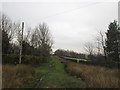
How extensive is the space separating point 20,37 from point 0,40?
427 cm

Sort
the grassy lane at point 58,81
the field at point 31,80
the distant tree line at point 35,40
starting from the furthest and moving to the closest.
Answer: the distant tree line at point 35,40
the grassy lane at point 58,81
the field at point 31,80

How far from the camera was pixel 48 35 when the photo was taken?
2736 cm

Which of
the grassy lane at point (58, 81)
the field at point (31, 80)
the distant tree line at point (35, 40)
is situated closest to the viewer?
the field at point (31, 80)

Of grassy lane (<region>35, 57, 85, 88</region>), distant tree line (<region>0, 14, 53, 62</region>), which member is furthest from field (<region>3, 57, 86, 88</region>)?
distant tree line (<region>0, 14, 53, 62</region>)

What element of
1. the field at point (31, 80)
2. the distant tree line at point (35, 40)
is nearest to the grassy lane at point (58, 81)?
the field at point (31, 80)

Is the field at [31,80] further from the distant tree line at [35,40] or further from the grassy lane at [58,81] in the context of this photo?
the distant tree line at [35,40]

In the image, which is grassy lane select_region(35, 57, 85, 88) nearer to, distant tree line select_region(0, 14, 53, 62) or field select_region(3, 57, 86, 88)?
field select_region(3, 57, 86, 88)

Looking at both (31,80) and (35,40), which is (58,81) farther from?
(35,40)

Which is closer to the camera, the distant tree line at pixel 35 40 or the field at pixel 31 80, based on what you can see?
the field at pixel 31 80

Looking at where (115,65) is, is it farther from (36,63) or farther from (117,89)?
(36,63)

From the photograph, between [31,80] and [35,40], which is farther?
[35,40]

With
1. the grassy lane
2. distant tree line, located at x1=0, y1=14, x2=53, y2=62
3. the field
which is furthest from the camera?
distant tree line, located at x1=0, y1=14, x2=53, y2=62

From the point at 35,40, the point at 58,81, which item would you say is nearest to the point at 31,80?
the point at 58,81

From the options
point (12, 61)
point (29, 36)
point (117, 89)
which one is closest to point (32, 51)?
point (29, 36)
